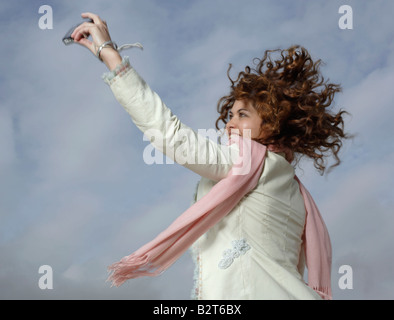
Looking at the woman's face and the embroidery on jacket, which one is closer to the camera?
the embroidery on jacket

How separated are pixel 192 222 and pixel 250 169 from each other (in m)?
0.26

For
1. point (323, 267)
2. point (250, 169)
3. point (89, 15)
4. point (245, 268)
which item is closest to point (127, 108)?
point (89, 15)

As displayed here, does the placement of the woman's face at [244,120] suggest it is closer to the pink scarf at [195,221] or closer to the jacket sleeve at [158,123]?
the pink scarf at [195,221]

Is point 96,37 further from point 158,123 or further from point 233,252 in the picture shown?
point 233,252

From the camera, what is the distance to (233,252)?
184cm

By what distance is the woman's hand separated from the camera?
66.4 inches

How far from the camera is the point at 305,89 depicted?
219 cm

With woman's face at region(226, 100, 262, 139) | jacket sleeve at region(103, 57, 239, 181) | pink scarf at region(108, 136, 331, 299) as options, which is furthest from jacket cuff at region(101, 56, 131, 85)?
woman's face at region(226, 100, 262, 139)

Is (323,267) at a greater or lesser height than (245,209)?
lesser

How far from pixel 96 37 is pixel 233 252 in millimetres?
812

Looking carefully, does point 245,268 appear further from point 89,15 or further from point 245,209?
point 89,15

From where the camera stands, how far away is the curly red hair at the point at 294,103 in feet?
7.00

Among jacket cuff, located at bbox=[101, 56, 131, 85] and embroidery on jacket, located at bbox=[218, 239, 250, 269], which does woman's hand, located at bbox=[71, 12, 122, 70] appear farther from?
embroidery on jacket, located at bbox=[218, 239, 250, 269]

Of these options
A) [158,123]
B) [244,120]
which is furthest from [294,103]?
[158,123]
